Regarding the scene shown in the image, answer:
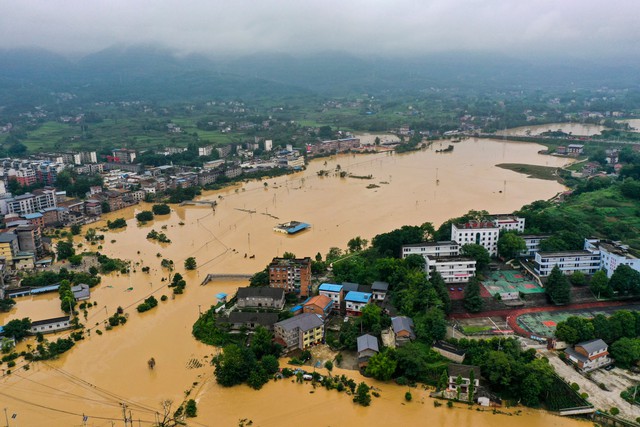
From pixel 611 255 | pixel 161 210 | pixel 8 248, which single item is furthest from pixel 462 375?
pixel 161 210

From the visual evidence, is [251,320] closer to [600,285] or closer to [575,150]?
[600,285]

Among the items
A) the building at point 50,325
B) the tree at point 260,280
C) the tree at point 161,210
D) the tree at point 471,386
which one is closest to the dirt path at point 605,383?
the tree at point 471,386

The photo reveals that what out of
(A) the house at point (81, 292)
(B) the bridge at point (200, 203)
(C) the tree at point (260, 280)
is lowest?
(B) the bridge at point (200, 203)

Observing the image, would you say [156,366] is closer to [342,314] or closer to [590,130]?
Answer: [342,314]

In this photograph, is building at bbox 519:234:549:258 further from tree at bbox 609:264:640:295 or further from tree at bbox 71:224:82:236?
tree at bbox 71:224:82:236

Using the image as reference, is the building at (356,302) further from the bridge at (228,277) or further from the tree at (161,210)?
the tree at (161,210)

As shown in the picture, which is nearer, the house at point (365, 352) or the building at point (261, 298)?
the house at point (365, 352)
